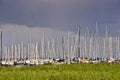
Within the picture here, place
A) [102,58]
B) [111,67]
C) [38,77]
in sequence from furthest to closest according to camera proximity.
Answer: [102,58], [111,67], [38,77]

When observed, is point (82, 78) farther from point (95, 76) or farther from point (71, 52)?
point (71, 52)

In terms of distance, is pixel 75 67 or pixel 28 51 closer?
pixel 75 67

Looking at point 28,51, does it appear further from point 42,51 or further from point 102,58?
point 102,58

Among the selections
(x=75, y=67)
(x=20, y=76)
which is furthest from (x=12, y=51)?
(x=20, y=76)

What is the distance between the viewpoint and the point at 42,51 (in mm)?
105562

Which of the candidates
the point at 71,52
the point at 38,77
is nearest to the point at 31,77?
the point at 38,77

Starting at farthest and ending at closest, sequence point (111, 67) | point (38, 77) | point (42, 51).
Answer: point (42, 51) → point (111, 67) → point (38, 77)

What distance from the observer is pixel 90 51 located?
97438mm

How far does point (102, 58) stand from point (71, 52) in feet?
29.1

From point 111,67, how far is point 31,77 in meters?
21.4

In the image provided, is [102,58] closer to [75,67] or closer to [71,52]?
[71,52]

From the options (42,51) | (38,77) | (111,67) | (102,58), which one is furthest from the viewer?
(42,51)

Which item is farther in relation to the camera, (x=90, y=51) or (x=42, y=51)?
(x=42, y=51)

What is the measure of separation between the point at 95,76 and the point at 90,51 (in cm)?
6766
